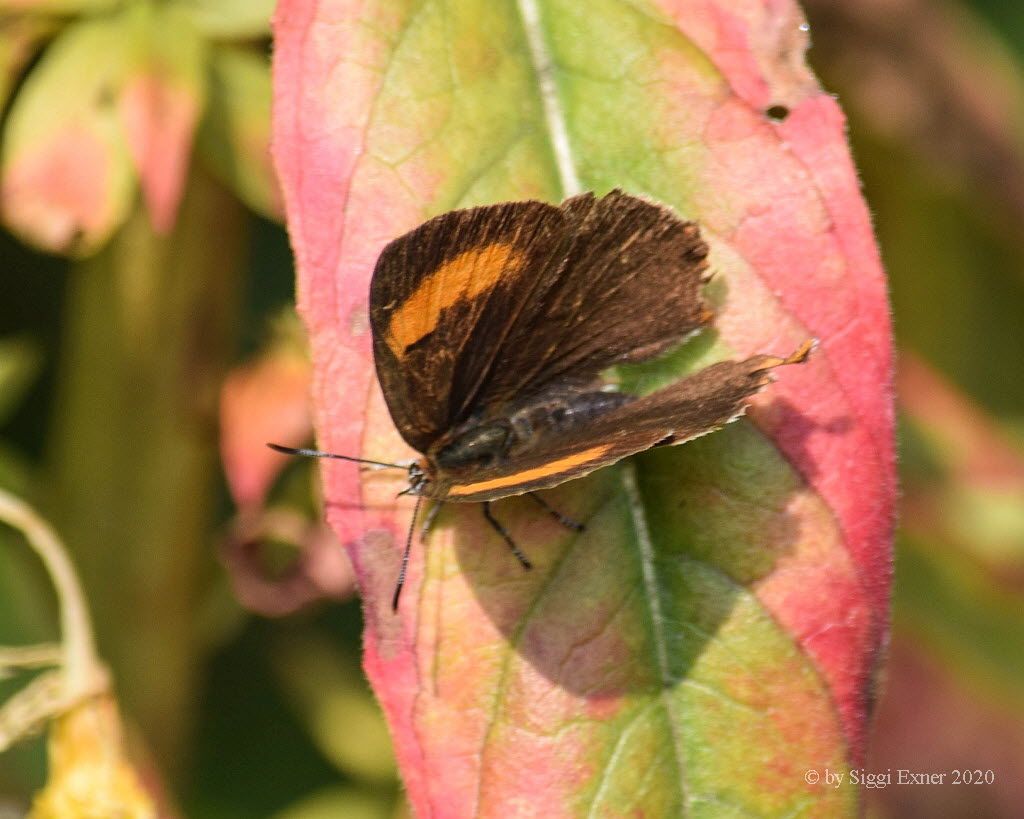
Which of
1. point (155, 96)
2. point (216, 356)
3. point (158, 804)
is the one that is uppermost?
point (155, 96)

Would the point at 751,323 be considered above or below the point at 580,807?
above

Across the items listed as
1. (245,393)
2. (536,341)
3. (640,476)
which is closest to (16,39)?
(245,393)

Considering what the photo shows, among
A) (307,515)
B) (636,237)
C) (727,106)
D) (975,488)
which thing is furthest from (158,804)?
(975,488)

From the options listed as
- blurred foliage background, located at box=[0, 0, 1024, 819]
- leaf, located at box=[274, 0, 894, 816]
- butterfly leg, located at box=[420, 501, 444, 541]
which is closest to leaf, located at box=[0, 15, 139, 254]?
blurred foliage background, located at box=[0, 0, 1024, 819]

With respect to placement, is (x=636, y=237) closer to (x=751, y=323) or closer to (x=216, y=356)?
(x=751, y=323)

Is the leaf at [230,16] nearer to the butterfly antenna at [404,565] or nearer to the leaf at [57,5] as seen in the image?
the leaf at [57,5]

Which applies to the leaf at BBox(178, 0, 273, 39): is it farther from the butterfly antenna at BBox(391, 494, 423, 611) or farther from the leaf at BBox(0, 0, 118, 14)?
the butterfly antenna at BBox(391, 494, 423, 611)

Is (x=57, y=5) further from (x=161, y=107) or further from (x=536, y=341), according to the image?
(x=536, y=341)
